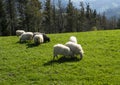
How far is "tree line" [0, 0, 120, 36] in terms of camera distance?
9081 cm

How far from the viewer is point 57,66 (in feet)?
73.6

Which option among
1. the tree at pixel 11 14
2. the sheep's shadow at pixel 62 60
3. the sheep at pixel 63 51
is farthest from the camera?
the tree at pixel 11 14

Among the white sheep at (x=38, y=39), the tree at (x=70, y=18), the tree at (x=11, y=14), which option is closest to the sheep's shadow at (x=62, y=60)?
the white sheep at (x=38, y=39)

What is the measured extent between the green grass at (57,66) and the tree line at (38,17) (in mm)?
59652

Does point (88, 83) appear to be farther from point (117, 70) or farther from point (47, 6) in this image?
point (47, 6)

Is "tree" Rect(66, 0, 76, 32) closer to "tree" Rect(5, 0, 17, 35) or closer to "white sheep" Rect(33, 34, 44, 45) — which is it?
"tree" Rect(5, 0, 17, 35)

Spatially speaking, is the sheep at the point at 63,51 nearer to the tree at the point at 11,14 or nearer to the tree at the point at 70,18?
the tree at the point at 11,14

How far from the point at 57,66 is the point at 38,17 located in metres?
77.5

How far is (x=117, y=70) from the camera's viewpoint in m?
21.4

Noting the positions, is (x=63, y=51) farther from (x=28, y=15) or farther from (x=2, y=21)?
(x=28, y=15)

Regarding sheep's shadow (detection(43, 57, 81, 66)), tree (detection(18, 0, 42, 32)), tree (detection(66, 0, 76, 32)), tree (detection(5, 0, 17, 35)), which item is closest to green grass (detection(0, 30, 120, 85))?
sheep's shadow (detection(43, 57, 81, 66))

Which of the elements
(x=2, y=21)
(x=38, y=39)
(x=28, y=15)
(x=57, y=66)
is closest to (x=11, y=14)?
(x=28, y=15)

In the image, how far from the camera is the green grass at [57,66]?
2006cm

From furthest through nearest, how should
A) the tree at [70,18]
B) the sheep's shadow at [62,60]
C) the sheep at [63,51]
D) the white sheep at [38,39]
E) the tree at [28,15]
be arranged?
the tree at [70,18], the tree at [28,15], the white sheep at [38,39], the sheep at [63,51], the sheep's shadow at [62,60]
